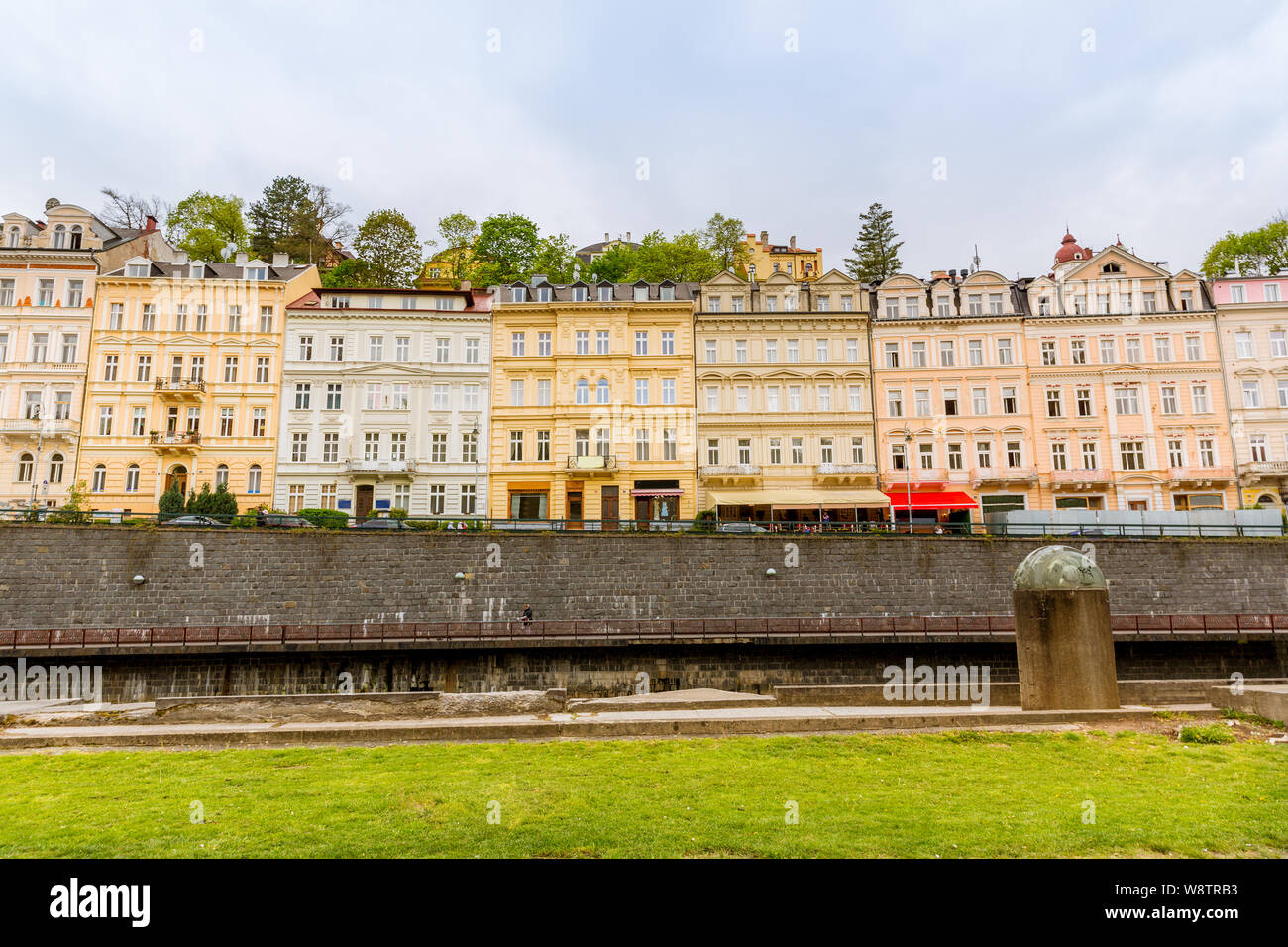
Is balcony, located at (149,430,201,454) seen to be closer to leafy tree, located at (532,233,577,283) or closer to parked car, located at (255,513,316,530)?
parked car, located at (255,513,316,530)

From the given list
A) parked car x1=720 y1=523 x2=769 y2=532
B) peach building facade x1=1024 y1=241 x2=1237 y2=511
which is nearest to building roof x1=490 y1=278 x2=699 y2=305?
parked car x1=720 y1=523 x2=769 y2=532

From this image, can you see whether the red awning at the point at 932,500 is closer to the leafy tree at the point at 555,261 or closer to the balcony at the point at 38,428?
A: the leafy tree at the point at 555,261

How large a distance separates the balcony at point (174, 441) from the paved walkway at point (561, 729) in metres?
29.7

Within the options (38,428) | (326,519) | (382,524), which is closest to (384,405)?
(326,519)

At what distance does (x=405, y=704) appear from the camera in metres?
17.5

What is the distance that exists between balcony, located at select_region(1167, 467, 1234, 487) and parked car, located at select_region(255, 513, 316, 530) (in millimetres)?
44367

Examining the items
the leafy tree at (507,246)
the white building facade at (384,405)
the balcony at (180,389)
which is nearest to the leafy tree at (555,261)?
the leafy tree at (507,246)

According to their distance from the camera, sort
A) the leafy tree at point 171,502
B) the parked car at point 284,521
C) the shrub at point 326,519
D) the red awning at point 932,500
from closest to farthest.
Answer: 1. the parked car at point 284,521
2. the shrub at point 326,519
3. the leafy tree at point 171,502
4. the red awning at point 932,500

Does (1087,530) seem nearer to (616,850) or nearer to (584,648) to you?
(584,648)

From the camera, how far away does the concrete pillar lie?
14227 millimetres

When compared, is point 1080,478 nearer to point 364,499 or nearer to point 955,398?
point 955,398

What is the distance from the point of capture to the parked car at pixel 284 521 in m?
30.2
